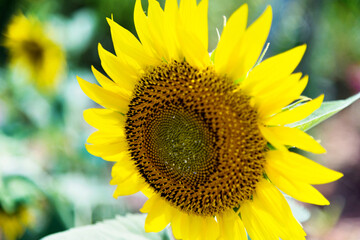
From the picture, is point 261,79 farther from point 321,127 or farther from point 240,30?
point 321,127

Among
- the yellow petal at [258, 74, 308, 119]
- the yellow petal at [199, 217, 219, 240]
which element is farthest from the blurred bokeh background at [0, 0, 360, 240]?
the yellow petal at [258, 74, 308, 119]

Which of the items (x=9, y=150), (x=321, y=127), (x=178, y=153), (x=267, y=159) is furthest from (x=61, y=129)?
(x=321, y=127)

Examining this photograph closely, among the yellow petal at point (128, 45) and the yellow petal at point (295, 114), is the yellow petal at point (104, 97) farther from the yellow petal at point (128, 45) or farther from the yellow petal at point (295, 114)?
the yellow petal at point (295, 114)

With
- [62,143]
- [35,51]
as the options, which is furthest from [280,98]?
[35,51]

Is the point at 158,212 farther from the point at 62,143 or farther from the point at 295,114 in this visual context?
the point at 62,143

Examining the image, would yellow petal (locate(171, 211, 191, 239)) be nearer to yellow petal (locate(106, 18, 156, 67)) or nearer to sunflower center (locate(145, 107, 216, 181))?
sunflower center (locate(145, 107, 216, 181))
